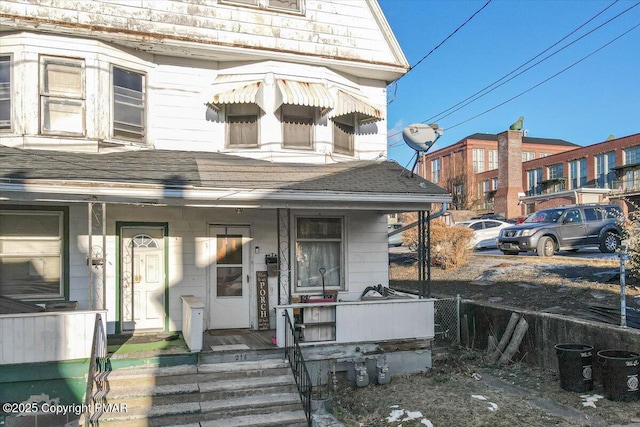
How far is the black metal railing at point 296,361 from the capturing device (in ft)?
25.6

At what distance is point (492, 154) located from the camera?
69000 mm

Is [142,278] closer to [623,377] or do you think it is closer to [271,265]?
[271,265]

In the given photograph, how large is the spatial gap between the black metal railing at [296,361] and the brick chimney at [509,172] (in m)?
38.0

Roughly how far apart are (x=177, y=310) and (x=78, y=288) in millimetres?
1855

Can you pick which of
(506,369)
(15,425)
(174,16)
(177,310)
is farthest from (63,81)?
(506,369)

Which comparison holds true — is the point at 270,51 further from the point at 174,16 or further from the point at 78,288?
the point at 78,288

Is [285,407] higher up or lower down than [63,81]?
lower down

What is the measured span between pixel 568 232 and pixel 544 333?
9.72 meters

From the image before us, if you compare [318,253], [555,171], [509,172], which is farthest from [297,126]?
[555,171]

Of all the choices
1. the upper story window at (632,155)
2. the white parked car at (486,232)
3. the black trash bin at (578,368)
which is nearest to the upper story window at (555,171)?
the upper story window at (632,155)

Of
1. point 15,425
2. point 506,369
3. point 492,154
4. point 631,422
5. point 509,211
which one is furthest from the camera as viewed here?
point 492,154

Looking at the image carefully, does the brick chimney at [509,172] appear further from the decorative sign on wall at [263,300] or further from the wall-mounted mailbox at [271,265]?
the decorative sign on wall at [263,300]

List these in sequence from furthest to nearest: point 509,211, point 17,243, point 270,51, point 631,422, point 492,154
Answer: point 492,154 < point 509,211 < point 270,51 < point 17,243 < point 631,422

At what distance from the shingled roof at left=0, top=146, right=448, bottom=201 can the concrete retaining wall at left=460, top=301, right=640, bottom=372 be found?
3.09m
